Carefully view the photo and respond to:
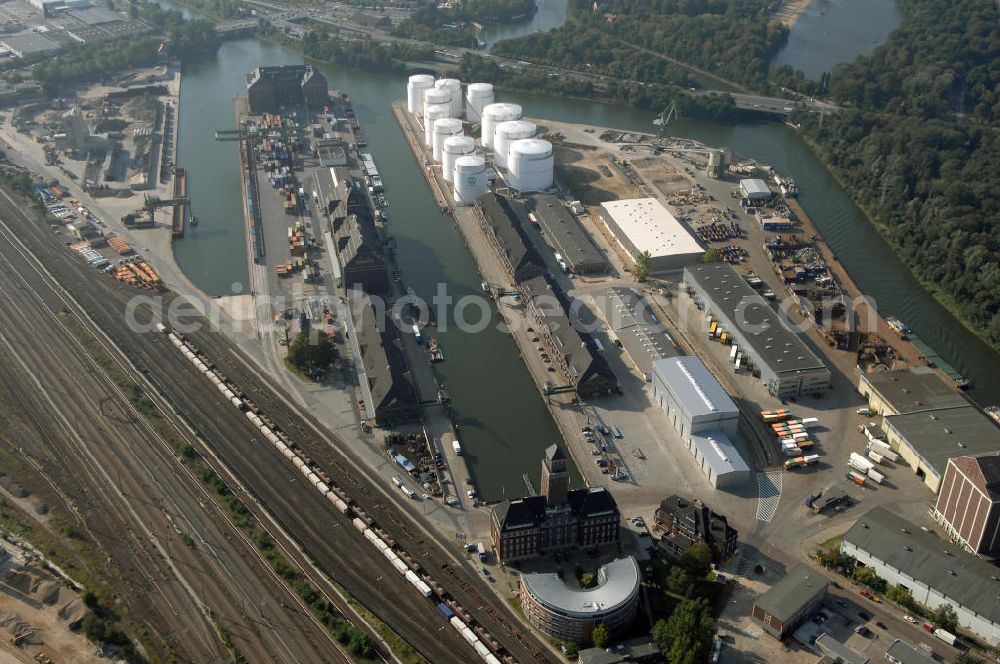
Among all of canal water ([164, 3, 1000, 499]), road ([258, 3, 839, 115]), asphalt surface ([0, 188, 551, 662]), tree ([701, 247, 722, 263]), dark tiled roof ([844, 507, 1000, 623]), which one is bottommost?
asphalt surface ([0, 188, 551, 662])

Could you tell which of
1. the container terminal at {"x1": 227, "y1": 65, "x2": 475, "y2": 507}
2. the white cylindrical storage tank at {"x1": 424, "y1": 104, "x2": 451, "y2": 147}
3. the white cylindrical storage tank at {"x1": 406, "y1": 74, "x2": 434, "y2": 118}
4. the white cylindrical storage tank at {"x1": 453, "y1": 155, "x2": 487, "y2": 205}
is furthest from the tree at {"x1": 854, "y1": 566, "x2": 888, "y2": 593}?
the white cylindrical storage tank at {"x1": 406, "y1": 74, "x2": 434, "y2": 118}

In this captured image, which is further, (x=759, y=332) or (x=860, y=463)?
(x=759, y=332)

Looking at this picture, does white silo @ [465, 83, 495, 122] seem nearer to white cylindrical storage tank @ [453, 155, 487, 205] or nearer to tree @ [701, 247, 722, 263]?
white cylindrical storage tank @ [453, 155, 487, 205]

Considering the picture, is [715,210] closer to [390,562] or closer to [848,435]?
[848,435]

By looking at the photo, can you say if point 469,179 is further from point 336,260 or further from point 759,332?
point 759,332

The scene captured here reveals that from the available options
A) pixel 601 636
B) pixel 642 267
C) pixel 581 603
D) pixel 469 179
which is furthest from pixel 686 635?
pixel 469 179

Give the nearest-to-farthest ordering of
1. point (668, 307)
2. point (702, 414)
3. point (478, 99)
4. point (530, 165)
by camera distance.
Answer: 1. point (702, 414)
2. point (668, 307)
3. point (530, 165)
4. point (478, 99)

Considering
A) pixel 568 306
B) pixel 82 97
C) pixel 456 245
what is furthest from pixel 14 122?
pixel 568 306
